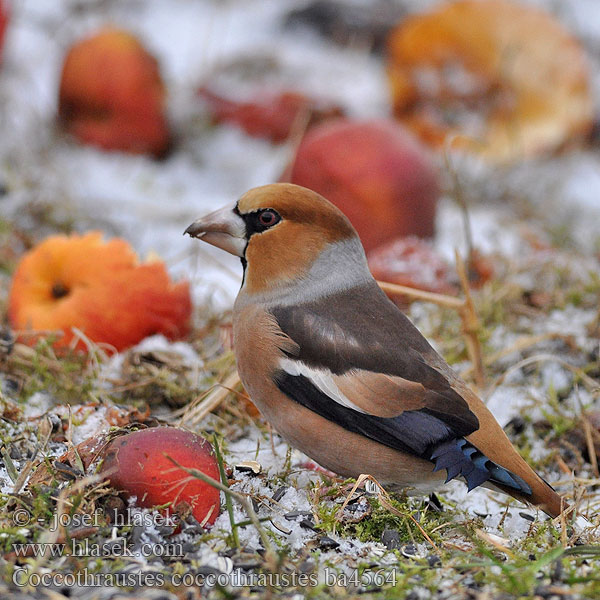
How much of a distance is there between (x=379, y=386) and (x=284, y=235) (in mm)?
553

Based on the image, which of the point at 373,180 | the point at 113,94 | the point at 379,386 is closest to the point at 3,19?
the point at 113,94

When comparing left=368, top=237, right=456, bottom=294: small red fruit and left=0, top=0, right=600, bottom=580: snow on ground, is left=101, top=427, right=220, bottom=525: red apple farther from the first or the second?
left=368, top=237, right=456, bottom=294: small red fruit

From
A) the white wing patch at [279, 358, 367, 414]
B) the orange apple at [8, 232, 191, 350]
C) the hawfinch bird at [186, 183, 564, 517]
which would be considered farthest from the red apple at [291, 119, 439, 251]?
the white wing patch at [279, 358, 367, 414]

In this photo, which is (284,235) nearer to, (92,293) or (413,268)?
(92,293)

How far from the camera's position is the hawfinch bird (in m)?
2.33

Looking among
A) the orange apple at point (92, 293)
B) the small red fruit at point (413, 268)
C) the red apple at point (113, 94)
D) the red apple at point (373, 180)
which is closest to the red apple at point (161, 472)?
the orange apple at point (92, 293)

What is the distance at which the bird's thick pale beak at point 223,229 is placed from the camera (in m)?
2.62

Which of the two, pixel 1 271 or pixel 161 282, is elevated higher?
pixel 161 282

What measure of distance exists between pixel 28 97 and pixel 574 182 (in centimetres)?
356

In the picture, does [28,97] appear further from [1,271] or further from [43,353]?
[43,353]

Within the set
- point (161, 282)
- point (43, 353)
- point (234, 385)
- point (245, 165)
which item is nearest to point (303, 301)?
point (234, 385)

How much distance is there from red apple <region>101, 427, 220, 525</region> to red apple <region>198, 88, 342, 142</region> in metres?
3.60

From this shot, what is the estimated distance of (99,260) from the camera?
3307mm

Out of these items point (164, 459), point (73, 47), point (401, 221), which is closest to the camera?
point (164, 459)
